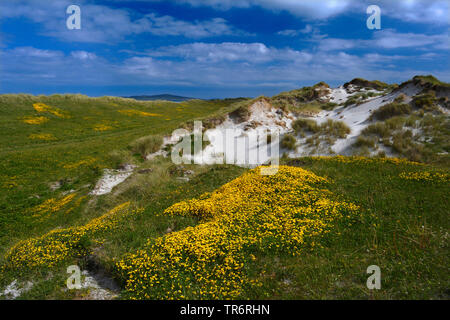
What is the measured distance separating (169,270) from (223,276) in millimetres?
1517

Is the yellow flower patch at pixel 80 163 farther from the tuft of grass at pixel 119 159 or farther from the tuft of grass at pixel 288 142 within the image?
the tuft of grass at pixel 288 142

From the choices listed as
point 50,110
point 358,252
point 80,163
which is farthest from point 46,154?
point 358,252

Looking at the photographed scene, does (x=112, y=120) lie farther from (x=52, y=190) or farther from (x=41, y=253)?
(x=41, y=253)

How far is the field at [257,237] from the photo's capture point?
231 inches

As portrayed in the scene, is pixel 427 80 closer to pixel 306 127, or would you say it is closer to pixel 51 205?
pixel 306 127

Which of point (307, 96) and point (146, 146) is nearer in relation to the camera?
point (146, 146)

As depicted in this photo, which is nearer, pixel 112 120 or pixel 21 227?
pixel 21 227

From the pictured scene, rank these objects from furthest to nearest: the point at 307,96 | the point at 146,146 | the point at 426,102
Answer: the point at 307,96 < the point at 146,146 < the point at 426,102

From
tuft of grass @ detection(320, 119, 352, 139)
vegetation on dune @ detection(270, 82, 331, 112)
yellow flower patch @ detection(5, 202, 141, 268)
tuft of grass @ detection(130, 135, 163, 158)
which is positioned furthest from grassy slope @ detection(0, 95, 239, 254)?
vegetation on dune @ detection(270, 82, 331, 112)

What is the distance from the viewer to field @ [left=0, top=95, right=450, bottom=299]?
5875mm

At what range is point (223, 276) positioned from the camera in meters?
6.16

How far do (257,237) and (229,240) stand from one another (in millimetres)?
937

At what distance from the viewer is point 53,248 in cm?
807
